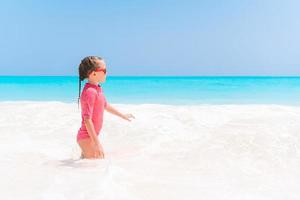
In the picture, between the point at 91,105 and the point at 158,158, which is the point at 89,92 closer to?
the point at 91,105

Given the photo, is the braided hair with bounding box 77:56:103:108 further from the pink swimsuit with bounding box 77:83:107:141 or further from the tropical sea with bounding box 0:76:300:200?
the tropical sea with bounding box 0:76:300:200

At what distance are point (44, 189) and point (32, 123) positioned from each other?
3582mm

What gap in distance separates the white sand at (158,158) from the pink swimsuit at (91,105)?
322 millimetres

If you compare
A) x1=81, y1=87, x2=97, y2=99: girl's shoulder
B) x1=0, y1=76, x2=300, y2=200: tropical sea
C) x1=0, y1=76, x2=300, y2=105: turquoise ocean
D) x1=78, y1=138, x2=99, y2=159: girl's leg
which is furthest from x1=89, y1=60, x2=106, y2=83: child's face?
x1=0, y1=76, x2=300, y2=105: turquoise ocean

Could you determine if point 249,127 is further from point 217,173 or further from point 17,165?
point 17,165

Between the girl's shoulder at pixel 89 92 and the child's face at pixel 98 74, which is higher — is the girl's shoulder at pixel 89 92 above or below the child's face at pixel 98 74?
below

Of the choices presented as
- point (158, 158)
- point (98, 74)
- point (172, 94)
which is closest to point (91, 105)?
point (98, 74)

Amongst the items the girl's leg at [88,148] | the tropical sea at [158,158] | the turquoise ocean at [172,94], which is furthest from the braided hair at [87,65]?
the turquoise ocean at [172,94]

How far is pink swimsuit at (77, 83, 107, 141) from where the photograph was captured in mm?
3748

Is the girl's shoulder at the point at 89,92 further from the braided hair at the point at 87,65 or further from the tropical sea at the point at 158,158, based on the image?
the tropical sea at the point at 158,158

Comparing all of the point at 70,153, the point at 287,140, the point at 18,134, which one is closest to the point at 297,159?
the point at 287,140

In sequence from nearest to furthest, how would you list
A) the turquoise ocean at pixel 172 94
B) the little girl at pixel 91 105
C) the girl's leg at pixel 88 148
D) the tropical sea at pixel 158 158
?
the tropical sea at pixel 158 158 < the little girl at pixel 91 105 < the girl's leg at pixel 88 148 < the turquoise ocean at pixel 172 94

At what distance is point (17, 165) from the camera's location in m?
3.64

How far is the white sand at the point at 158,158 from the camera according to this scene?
2848 millimetres
